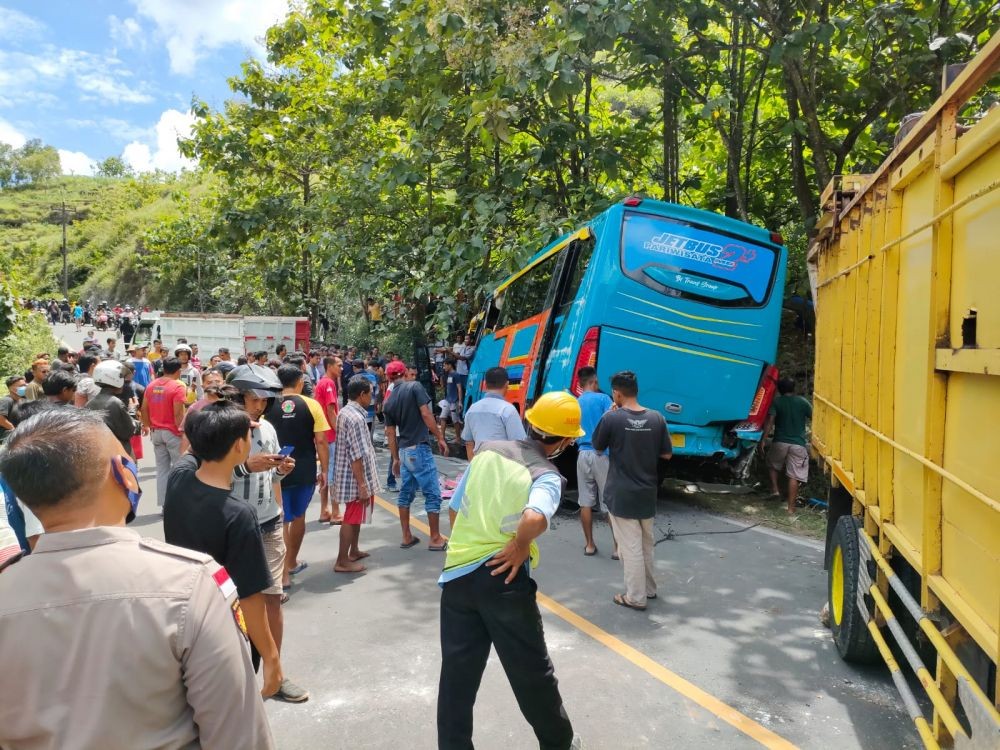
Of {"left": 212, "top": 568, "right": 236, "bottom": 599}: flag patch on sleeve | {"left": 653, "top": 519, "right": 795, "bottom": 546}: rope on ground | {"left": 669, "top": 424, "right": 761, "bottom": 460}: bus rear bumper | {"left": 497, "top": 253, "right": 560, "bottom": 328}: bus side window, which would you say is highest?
{"left": 497, "top": 253, "right": 560, "bottom": 328}: bus side window

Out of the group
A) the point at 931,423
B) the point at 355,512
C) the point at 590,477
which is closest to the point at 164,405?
the point at 355,512

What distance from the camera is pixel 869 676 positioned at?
3871 mm

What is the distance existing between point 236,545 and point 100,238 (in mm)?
64580

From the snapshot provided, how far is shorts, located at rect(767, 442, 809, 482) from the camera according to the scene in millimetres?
7652

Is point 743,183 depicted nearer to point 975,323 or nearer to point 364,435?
Answer: point 364,435

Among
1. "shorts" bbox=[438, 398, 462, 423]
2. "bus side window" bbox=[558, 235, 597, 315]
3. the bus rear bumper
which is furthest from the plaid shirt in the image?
"shorts" bbox=[438, 398, 462, 423]

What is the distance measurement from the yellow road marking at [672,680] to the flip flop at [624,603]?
0.35 m

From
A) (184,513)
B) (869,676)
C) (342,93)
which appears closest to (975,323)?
(869,676)

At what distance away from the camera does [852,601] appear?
3807 mm

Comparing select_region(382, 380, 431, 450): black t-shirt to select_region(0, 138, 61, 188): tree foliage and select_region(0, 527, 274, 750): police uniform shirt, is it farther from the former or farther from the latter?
select_region(0, 138, 61, 188): tree foliage

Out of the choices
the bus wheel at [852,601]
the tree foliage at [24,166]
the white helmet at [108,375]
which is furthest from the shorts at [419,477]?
the tree foliage at [24,166]

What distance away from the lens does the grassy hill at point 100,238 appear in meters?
48.9

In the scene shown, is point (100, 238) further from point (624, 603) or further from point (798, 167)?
point (624, 603)

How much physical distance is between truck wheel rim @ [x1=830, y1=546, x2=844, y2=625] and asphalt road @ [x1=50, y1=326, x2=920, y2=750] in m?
0.23
